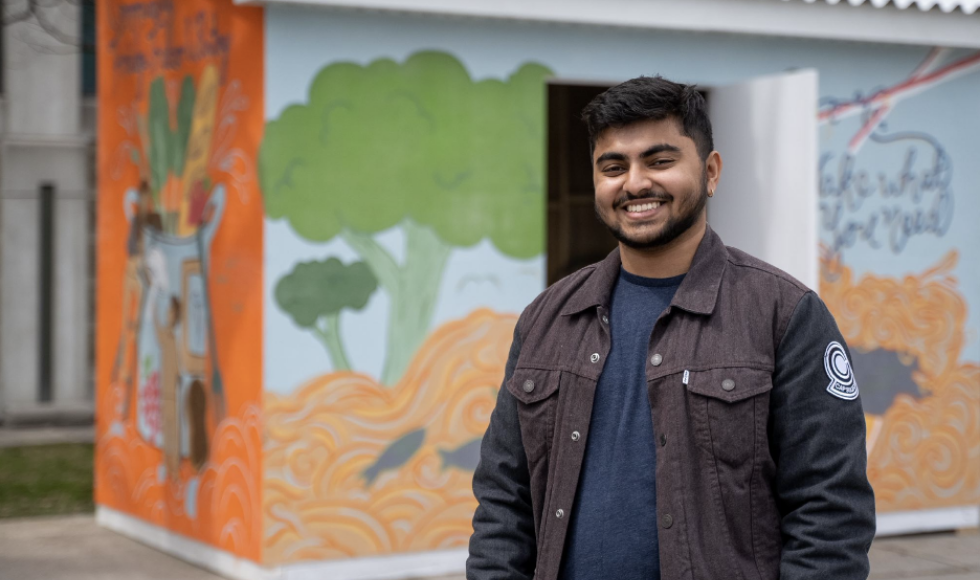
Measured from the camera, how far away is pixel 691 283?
243 centimetres

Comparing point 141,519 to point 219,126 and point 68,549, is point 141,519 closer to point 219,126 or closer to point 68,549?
point 68,549

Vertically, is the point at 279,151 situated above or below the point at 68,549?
above

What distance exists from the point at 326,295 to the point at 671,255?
156 inches

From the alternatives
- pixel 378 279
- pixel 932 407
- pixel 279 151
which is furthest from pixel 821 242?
pixel 279 151

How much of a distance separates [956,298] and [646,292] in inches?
228

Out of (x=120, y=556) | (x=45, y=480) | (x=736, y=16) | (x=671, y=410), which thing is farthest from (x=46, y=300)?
(x=671, y=410)

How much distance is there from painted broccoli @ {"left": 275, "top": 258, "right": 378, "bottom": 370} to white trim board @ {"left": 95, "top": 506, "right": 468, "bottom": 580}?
102cm

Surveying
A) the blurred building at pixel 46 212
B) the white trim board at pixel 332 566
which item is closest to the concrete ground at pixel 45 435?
the blurred building at pixel 46 212

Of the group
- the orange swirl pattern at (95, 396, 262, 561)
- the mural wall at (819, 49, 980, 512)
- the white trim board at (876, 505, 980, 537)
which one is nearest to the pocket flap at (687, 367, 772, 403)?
the orange swirl pattern at (95, 396, 262, 561)

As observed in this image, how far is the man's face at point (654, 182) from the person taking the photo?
2406 millimetres

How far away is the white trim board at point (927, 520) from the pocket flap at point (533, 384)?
18.1 feet

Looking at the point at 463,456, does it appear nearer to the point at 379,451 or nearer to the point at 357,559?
the point at 379,451

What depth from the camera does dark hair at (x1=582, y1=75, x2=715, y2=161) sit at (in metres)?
2.39

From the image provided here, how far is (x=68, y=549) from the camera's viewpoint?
7340mm
